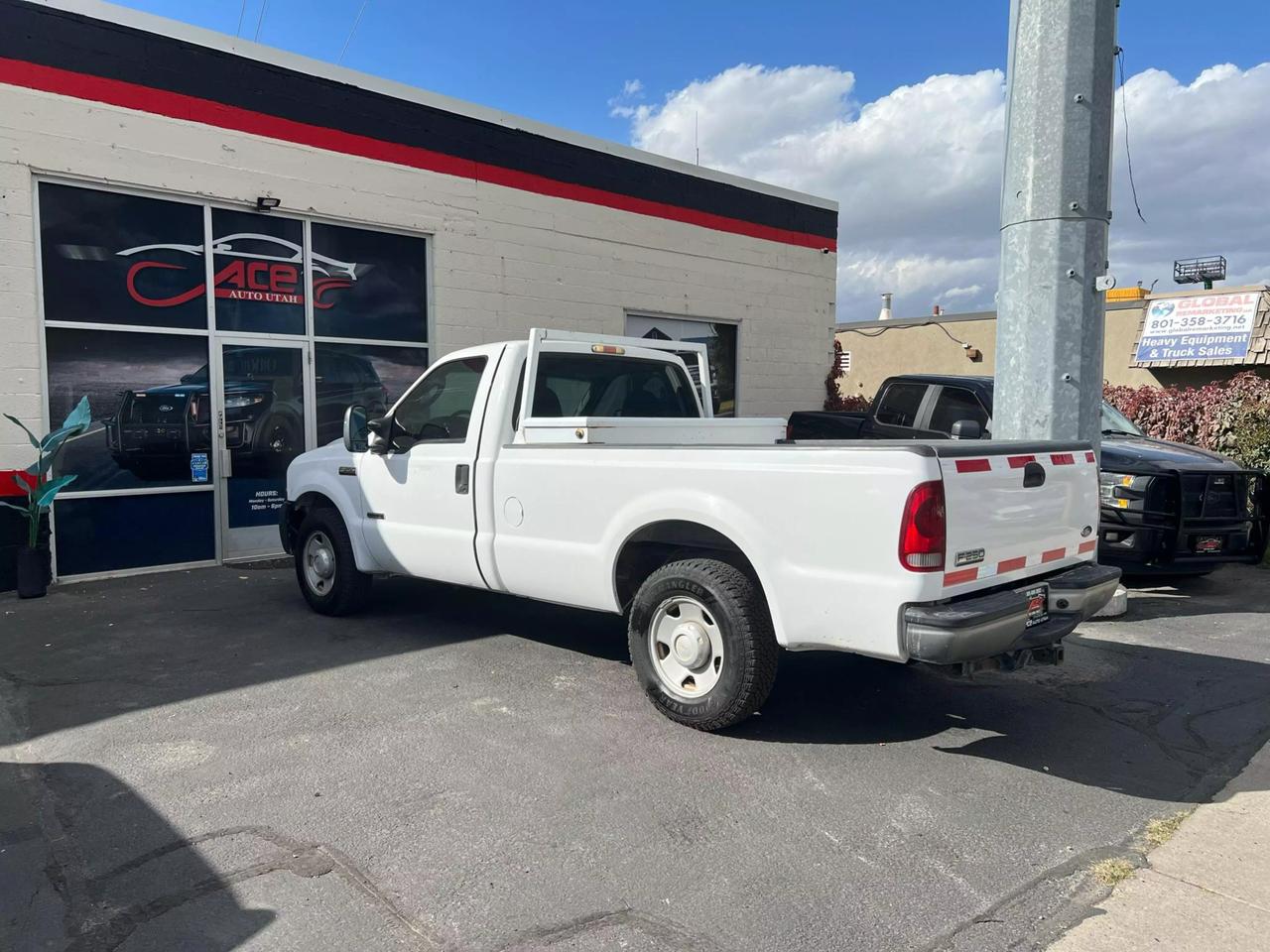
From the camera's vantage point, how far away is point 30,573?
775 cm

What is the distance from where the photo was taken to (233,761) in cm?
427

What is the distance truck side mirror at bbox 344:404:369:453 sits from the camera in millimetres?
6586

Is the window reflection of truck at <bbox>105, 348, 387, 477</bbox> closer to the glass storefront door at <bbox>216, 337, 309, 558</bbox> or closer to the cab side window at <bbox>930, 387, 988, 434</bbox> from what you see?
the glass storefront door at <bbox>216, 337, 309, 558</bbox>

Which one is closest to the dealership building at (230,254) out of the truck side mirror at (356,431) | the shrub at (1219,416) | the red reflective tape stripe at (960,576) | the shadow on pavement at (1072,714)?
the truck side mirror at (356,431)

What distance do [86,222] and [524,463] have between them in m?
5.72

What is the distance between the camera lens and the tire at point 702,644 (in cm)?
429

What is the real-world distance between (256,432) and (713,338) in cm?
702

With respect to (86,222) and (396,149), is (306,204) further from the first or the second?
(86,222)

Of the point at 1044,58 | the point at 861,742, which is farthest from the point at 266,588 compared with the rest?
the point at 1044,58

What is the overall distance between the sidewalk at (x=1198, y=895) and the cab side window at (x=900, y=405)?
6.13 meters

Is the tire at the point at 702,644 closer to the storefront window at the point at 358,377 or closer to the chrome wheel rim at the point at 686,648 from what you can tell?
the chrome wheel rim at the point at 686,648

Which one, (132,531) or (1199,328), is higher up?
(1199,328)

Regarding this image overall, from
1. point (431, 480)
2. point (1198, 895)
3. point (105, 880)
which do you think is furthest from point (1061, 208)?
point (105, 880)

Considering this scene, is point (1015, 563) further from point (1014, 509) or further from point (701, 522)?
point (701, 522)
